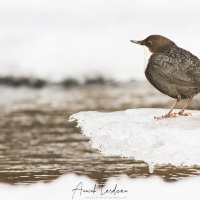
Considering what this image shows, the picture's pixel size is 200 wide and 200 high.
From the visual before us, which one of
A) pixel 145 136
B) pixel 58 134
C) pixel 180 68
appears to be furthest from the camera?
pixel 58 134

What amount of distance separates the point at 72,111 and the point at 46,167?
3.18 meters

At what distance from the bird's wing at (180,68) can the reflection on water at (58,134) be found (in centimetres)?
83

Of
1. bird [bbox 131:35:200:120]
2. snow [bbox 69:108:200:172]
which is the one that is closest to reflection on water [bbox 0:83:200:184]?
snow [bbox 69:108:200:172]

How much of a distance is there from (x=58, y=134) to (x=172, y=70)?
1.78m

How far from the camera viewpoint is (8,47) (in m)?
13.1

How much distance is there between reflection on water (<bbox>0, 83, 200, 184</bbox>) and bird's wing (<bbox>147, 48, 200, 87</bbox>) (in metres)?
0.83

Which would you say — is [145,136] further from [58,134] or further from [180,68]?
[58,134]

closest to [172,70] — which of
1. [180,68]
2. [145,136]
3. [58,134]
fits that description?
[180,68]

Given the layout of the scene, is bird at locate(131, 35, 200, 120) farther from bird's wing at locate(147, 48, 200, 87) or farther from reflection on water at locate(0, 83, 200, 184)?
reflection on water at locate(0, 83, 200, 184)

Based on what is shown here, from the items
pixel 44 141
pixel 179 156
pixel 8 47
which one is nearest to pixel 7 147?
pixel 44 141

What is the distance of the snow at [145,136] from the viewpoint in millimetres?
5500

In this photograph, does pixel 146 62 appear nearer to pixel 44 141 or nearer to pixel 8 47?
pixel 44 141

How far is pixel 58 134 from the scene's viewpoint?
786 centimetres

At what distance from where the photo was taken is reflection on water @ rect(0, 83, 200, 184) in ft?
19.7
